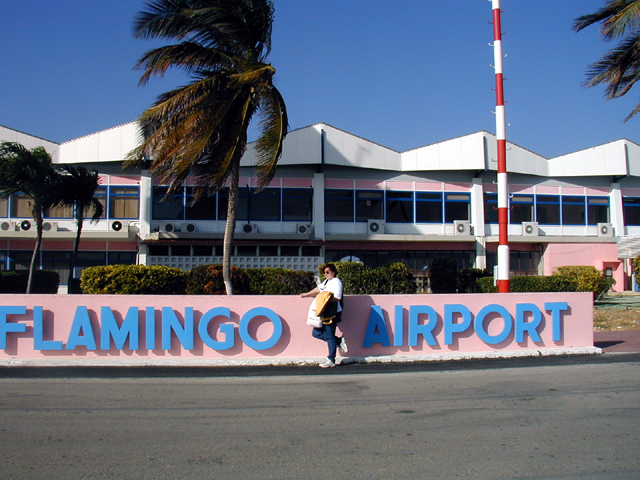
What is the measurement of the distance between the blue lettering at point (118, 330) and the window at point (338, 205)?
1786 cm

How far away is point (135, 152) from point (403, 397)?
8338mm

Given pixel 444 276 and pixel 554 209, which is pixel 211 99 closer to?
pixel 444 276

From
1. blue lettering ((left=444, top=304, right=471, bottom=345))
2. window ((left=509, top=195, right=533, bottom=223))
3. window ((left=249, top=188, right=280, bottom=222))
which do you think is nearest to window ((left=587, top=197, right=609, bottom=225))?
window ((left=509, top=195, right=533, bottom=223))

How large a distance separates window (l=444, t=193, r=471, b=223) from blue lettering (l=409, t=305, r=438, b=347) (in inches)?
726


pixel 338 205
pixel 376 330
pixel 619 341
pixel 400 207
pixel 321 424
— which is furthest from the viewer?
pixel 400 207

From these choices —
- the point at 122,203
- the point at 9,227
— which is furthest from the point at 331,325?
the point at 9,227

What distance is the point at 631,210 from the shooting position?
2970cm

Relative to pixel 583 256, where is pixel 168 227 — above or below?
above

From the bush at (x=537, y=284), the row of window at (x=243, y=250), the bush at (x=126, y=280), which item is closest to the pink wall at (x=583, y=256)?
the row of window at (x=243, y=250)

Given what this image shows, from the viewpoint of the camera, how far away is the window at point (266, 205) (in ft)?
85.9

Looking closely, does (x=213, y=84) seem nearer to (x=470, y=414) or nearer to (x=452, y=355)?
(x=452, y=355)

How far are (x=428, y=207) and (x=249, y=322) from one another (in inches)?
767

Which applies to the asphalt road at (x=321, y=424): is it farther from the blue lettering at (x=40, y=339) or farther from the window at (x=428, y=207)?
the window at (x=428, y=207)

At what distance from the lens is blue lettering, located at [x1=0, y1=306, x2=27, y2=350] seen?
9242mm
